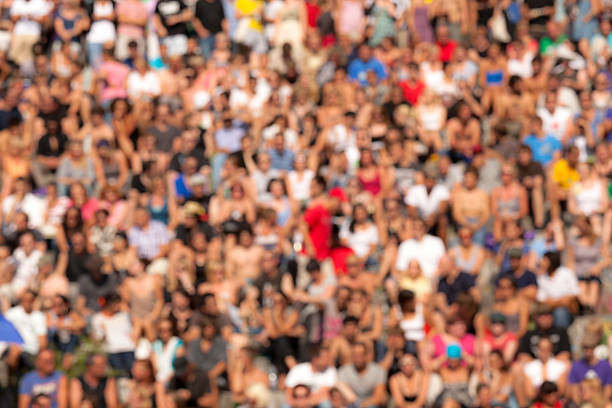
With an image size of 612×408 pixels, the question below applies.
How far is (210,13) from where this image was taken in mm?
22391

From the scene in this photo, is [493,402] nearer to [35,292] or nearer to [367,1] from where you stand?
[35,292]

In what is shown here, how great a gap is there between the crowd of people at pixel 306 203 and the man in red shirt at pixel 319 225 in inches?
1.1

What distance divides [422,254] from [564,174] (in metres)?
2.35

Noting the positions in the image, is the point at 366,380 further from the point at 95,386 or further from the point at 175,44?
the point at 175,44

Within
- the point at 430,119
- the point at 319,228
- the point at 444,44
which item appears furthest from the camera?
A: the point at 444,44

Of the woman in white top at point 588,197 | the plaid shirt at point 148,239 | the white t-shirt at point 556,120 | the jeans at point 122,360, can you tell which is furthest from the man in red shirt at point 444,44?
the jeans at point 122,360

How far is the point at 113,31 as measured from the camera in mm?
22172

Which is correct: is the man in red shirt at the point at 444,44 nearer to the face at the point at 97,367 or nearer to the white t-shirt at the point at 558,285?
the white t-shirt at the point at 558,285

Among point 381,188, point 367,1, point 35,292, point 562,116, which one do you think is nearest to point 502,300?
point 381,188

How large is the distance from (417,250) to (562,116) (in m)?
3.21

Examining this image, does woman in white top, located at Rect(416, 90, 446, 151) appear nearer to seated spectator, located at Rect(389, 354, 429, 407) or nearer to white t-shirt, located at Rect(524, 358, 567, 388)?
white t-shirt, located at Rect(524, 358, 567, 388)

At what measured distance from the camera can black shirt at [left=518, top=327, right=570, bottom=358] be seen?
17.2m

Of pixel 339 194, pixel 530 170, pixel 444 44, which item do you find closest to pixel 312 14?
pixel 444 44

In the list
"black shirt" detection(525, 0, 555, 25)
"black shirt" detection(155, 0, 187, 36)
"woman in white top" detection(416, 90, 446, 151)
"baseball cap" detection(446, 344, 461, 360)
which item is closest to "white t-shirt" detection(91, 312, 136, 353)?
"baseball cap" detection(446, 344, 461, 360)
